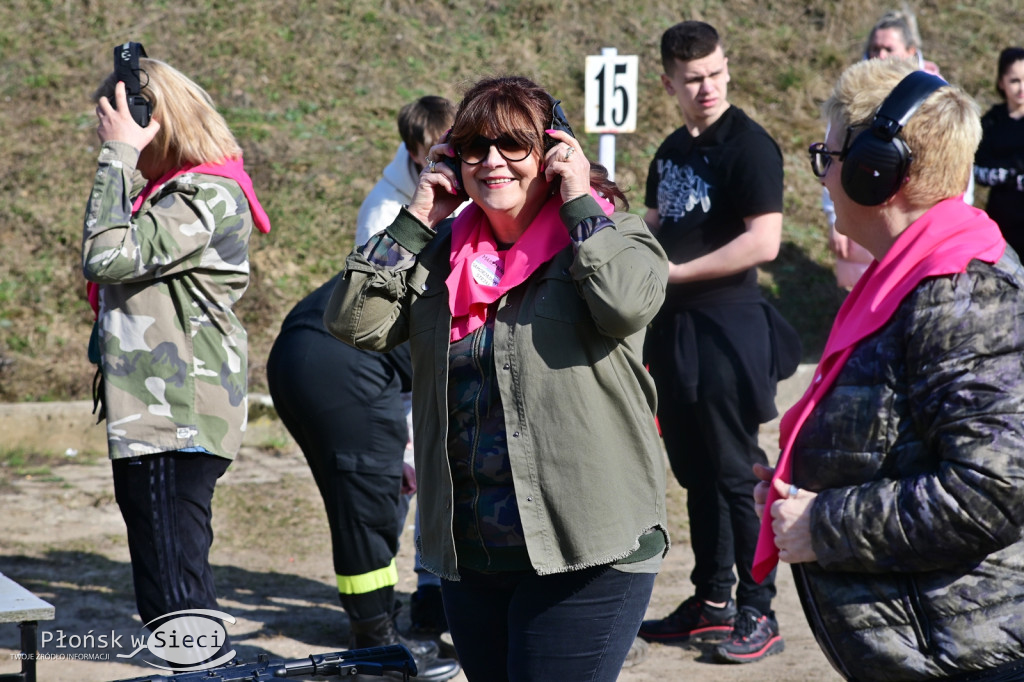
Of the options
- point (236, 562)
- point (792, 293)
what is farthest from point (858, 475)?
point (792, 293)

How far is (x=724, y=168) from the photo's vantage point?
14.8ft

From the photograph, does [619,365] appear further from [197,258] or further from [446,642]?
[446,642]

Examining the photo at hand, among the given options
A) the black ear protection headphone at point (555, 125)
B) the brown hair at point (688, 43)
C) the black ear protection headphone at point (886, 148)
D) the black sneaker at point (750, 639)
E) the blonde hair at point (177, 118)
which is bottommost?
the black sneaker at point (750, 639)

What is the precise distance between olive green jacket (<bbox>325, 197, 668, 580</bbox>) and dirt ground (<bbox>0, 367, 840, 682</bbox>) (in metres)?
2.14

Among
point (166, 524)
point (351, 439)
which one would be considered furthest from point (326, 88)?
point (166, 524)

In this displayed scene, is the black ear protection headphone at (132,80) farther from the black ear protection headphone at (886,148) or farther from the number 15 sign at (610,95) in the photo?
the number 15 sign at (610,95)

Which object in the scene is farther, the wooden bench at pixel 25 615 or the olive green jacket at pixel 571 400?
the wooden bench at pixel 25 615

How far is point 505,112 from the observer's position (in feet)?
8.56

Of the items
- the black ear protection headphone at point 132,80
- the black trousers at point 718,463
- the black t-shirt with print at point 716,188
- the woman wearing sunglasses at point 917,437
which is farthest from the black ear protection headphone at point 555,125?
the black trousers at point 718,463

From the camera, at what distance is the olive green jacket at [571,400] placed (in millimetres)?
2461

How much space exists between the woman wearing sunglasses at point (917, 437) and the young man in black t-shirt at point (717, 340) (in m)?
2.28

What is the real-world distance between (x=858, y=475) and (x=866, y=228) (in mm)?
516

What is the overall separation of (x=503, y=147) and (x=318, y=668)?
4.33 feet

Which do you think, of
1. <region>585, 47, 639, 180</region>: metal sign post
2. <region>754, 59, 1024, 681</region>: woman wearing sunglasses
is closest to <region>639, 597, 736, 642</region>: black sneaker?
<region>754, 59, 1024, 681</region>: woman wearing sunglasses
